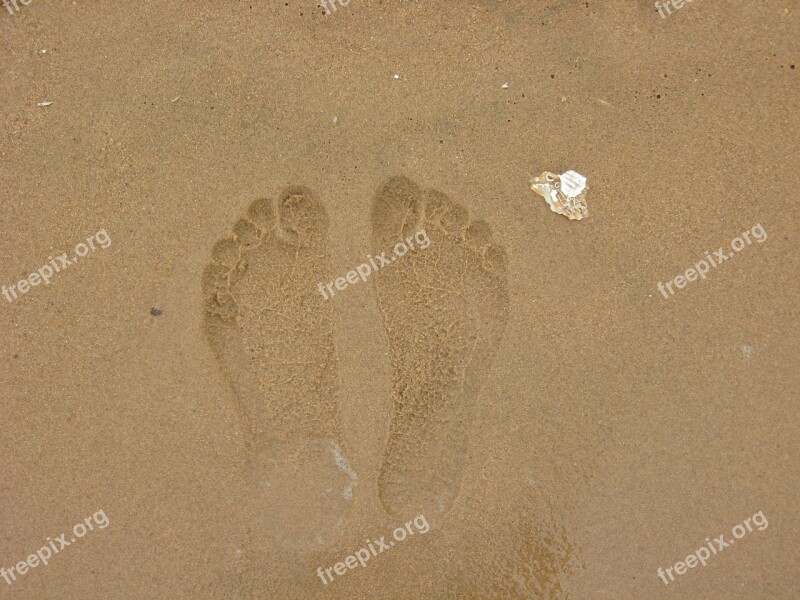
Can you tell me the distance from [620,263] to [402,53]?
2.08 metres

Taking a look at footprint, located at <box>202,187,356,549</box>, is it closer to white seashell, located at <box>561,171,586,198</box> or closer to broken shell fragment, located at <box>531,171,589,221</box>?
broken shell fragment, located at <box>531,171,589,221</box>

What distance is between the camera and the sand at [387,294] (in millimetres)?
3408

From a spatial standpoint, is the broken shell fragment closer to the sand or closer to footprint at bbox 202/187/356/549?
the sand

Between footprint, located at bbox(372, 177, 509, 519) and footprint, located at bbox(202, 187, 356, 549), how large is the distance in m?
0.40

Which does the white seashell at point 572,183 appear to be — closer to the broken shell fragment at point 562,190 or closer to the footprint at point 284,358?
the broken shell fragment at point 562,190

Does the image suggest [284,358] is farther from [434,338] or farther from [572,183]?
[572,183]

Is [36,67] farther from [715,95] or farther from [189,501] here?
[715,95]

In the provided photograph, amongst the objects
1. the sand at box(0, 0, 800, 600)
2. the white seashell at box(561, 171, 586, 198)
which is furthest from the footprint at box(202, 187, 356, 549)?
the white seashell at box(561, 171, 586, 198)

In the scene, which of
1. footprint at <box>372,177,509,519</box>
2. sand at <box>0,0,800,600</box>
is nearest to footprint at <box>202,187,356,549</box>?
sand at <box>0,0,800,600</box>

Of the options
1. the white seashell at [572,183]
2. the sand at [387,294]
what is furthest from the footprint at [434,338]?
the white seashell at [572,183]

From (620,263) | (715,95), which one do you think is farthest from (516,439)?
(715,95)

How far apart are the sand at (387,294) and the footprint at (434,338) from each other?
0.08 ft

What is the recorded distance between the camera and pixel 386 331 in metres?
3.46

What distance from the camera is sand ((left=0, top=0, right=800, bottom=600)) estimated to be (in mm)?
3408
